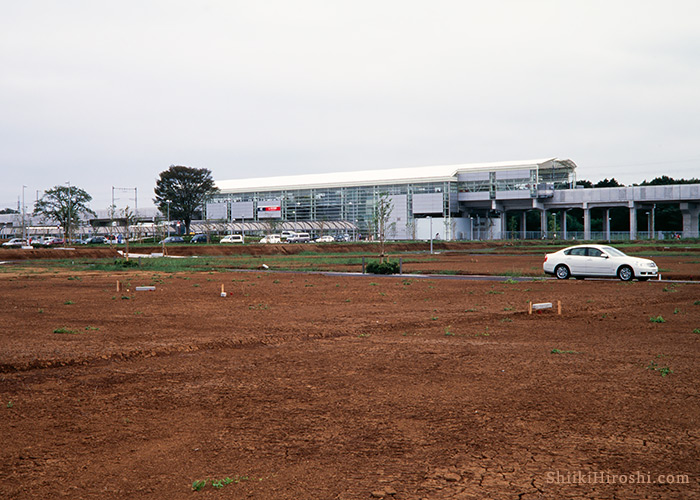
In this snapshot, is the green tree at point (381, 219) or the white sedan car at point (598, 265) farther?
the green tree at point (381, 219)

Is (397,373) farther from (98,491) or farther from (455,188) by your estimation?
(455,188)

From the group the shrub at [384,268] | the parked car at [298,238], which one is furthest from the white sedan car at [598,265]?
the parked car at [298,238]

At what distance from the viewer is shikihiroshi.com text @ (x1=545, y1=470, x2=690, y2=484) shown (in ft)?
17.3

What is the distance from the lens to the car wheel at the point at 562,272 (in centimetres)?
2844

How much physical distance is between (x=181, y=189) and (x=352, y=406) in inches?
4201

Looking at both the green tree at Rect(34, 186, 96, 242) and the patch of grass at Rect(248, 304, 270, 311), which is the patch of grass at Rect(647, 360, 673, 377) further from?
the green tree at Rect(34, 186, 96, 242)

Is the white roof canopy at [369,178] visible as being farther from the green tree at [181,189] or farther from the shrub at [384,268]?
the shrub at [384,268]

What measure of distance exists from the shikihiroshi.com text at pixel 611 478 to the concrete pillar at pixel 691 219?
96.3 metres

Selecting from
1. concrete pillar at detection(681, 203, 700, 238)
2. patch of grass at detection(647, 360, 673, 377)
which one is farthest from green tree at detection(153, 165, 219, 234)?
patch of grass at detection(647, 360, 673, 377)

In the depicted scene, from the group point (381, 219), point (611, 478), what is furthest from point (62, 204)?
point (611, 478)

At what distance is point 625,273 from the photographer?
27297mm

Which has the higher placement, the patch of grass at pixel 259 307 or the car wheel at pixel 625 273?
the car wheel at pixel 625 273

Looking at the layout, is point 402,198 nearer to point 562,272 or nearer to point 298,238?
A: point 298,238

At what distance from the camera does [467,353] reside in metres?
11.0
